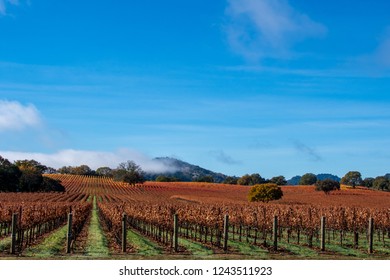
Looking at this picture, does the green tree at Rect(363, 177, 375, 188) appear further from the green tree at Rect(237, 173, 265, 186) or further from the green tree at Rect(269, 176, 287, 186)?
the green tree at Rect(237, 173, 265, 186)

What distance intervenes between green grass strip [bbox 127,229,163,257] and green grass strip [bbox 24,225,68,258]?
339 centimetres

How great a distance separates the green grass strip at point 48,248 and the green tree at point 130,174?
113652mm

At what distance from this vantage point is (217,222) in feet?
93.1

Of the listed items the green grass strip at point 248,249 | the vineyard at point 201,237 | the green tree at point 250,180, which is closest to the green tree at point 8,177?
the vineyard at point 201,237

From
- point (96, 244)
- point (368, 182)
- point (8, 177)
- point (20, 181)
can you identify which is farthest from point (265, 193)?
point (368, 182)

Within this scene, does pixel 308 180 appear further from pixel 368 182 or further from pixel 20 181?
pixel 20 181

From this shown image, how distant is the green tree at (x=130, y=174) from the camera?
14388 cm

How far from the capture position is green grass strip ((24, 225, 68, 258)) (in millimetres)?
23203

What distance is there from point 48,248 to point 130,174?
119804 mm

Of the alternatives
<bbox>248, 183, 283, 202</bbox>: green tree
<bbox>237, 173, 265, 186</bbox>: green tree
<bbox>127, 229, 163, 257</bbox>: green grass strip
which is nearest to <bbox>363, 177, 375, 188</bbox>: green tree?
<bbox>237, 173, 265, 186</bbox>: green tree

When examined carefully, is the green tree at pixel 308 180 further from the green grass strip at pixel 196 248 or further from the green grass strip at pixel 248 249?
the green grass strip at pixel 196 248
